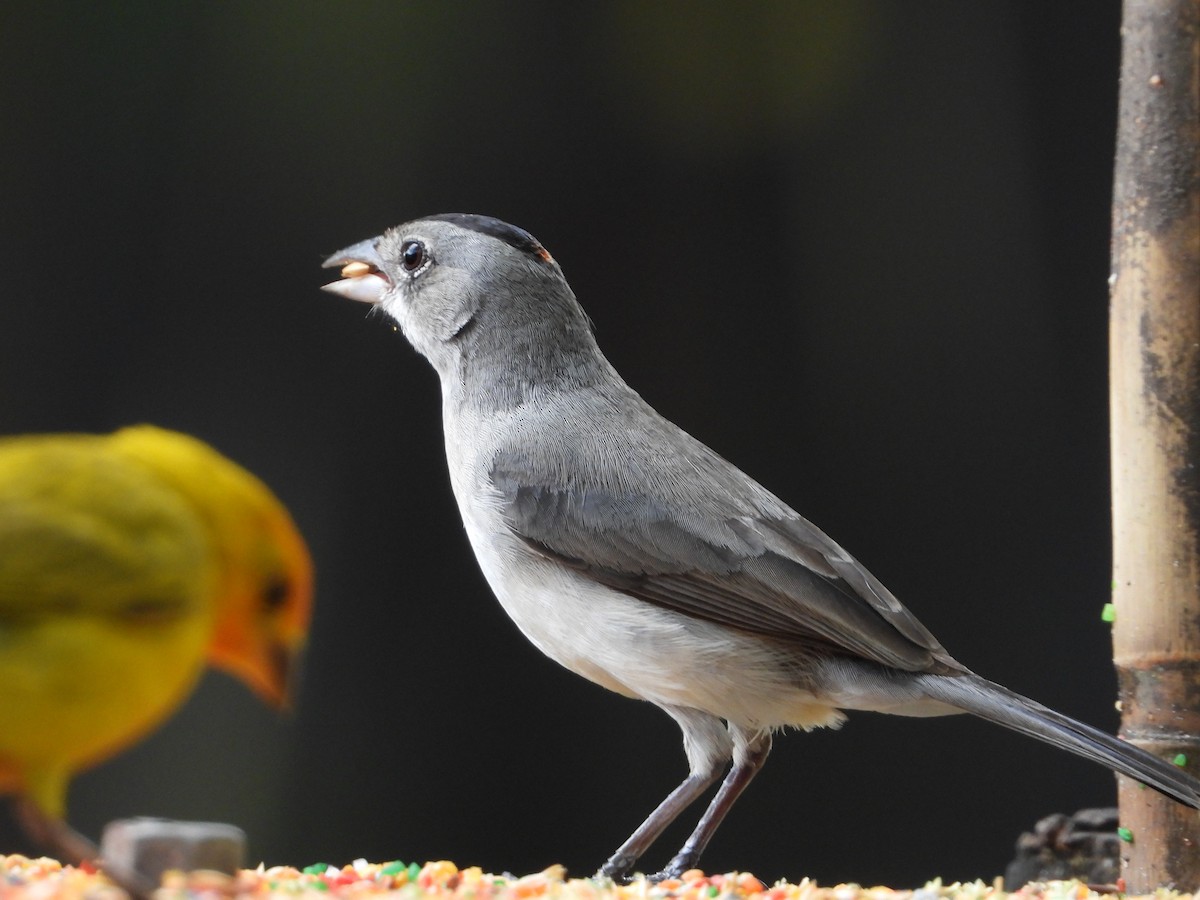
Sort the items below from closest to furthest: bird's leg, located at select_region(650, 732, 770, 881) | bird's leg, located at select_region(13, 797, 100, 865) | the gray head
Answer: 1. bird's leg, located at select_region(13, 797, 100, 865)
2. bird's leg, located at select_region(650, 732, 770, 881)
3. the gray head

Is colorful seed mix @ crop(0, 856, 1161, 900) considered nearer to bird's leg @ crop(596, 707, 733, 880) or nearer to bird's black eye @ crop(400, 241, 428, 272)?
bird's leg @ crop(596, 707, 733, 880)

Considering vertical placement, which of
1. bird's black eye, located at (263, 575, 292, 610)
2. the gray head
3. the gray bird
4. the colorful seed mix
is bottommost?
the colorful seed mix

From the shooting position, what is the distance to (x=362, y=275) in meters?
2.97

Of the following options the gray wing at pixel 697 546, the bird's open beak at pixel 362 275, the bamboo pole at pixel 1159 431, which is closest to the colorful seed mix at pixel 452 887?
the bamboo pole at pixel 1159 431

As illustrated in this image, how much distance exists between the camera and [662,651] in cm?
224

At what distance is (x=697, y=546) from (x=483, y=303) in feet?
2.33

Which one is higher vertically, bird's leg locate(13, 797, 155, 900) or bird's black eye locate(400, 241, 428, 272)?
bird's black eye locate(400, 241, 428, 272)

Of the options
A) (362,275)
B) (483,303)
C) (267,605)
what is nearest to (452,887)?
(267,605)

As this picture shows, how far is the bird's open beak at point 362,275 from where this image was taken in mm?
2883

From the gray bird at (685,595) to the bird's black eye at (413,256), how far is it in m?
0.34

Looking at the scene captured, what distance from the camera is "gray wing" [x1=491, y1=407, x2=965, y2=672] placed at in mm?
2273

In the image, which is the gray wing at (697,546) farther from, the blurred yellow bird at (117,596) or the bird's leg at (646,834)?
the blurred yellow bird at (117,596)

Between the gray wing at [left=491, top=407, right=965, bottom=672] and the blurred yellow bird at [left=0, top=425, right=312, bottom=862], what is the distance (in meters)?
1.04

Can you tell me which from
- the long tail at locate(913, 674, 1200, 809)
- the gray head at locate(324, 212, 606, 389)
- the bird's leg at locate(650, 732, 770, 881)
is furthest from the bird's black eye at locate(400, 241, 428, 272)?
the long tail at locate(913, 674, 1200, 809)
